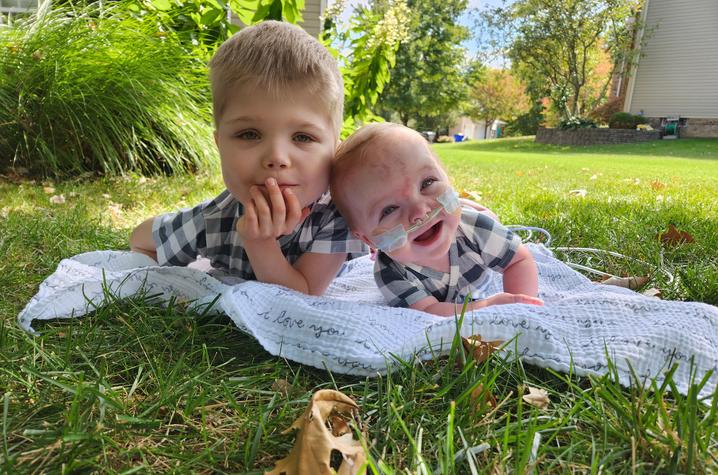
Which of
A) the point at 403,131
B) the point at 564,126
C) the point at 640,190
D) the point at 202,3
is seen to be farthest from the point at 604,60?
the point at 403,131

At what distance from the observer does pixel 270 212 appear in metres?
1.67

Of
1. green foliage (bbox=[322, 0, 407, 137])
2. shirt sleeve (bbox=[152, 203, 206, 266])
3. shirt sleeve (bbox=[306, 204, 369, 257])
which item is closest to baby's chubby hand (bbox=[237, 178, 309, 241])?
shirt sleeve (bbox=[306, 204, 369, 257])

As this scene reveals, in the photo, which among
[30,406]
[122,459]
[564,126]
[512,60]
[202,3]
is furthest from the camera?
[512,60]

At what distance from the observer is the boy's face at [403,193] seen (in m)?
1.71

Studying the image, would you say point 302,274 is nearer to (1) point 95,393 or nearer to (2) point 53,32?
(1) point 95,393

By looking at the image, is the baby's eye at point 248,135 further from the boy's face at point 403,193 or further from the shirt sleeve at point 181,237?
the shirt sleeve at point 181,237

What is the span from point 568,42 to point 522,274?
2372cm

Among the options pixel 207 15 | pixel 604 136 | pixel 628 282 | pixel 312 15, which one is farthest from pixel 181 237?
pixel 604 136

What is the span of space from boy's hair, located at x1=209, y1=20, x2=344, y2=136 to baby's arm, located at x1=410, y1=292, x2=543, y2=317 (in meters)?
0.73

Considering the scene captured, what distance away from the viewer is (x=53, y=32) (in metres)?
4.80

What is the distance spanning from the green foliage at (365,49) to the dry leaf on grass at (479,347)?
4.91 m

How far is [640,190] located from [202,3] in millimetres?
4971

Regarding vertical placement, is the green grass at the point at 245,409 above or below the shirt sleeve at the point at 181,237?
below

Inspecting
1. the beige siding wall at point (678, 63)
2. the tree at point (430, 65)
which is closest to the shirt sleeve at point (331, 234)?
the beige siding wall at point (678, 63)
